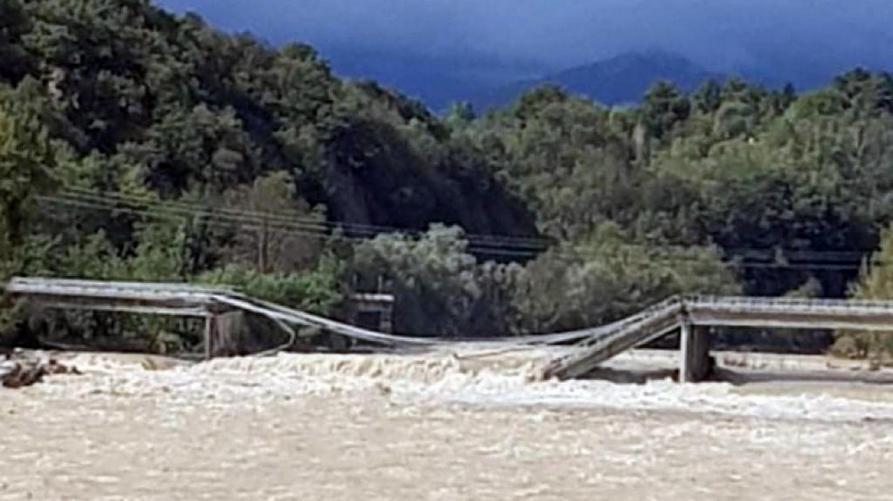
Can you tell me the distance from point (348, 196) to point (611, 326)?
23.5 m

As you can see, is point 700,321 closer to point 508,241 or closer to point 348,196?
point 348,196

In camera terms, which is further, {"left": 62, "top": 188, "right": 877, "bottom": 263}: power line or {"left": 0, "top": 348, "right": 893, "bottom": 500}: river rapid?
{"left": 62, "top": 188, "right": 877, "bottom": 263}: power line

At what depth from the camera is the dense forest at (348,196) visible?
51031mm

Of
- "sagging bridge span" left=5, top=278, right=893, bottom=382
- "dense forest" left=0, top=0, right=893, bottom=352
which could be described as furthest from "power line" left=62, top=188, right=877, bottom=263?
"sagging bridge span" left=5, top=278, right=893, bottom=382

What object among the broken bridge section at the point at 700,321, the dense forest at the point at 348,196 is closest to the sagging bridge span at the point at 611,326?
the broken bridge section at the point at 700,321

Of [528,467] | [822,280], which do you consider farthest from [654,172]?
[528,467]

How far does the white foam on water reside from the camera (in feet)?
114

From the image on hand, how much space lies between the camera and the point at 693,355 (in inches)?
1713

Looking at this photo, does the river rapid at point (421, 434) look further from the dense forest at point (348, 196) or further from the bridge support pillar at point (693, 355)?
the dense forest at point (348, 196)

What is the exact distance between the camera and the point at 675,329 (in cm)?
4397

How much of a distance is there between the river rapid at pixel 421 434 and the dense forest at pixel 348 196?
29.4 ft

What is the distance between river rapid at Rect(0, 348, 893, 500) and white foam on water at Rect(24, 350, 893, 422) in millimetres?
72

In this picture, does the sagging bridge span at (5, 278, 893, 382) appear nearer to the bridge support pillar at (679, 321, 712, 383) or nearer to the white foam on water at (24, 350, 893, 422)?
the bridge support pillar at (679, 321, 712, 383)

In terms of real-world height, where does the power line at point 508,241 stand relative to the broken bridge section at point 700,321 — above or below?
above
